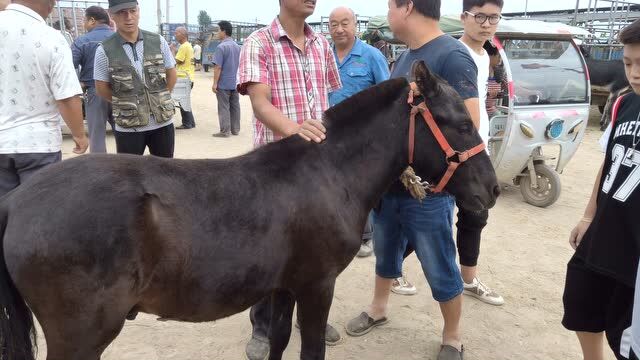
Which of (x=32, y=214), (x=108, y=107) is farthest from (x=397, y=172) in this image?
(x=108, y=107)

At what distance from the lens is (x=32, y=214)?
5.24 ft

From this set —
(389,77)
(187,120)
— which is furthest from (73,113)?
(187,120)

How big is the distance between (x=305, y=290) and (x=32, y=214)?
3.95 feet

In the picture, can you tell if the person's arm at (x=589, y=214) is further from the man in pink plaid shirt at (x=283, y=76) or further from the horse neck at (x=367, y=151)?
the man in pink plaid shirt at (x=283, y=76)

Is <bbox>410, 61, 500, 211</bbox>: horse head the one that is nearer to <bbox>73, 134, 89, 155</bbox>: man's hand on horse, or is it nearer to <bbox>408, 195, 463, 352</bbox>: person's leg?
<bbox>408, 195, 463, 352</bbox>: person's leg

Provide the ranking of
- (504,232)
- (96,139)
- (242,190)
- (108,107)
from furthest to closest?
1. (108,107)
2. (96,139)
3. (504,232)
4. (242,190)

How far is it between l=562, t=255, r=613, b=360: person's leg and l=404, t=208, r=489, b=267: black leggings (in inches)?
45.6

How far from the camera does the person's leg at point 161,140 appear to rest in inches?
161

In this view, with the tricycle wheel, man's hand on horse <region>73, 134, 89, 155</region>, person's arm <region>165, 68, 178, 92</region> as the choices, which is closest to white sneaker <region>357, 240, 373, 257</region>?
person's arm <region>165, 68, 178, 92</region>

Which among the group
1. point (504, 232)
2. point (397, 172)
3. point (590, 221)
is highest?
point (397, 172)

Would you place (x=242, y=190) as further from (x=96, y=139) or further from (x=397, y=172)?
(x=96, y=139)

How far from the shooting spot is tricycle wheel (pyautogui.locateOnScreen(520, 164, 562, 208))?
5.74 m

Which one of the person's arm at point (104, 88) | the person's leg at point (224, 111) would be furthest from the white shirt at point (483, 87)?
the person's leg at point (224, 111)

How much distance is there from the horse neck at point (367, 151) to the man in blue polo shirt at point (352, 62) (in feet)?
6.78
